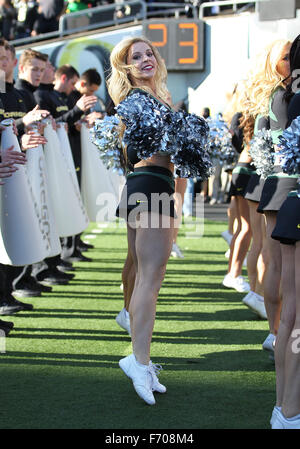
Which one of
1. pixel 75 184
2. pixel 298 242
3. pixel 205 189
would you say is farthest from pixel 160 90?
pixel 205 189

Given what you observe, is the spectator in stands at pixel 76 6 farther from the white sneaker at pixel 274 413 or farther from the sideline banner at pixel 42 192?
the white sneaker at pixel 274 413

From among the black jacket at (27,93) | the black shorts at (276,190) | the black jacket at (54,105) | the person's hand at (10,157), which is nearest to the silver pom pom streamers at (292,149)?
the black shorts at (276,190)

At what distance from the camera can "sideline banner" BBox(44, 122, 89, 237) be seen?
793cm

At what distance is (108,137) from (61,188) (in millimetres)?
3368

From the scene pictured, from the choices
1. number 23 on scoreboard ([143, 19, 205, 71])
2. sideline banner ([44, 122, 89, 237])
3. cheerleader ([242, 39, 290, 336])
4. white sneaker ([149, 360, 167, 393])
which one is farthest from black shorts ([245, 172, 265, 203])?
number 23 on scoreboard ([143, 19, 205, 71])

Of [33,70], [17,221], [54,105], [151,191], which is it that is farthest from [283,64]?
[54,105]

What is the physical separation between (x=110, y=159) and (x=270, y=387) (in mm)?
1572

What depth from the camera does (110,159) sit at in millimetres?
4836

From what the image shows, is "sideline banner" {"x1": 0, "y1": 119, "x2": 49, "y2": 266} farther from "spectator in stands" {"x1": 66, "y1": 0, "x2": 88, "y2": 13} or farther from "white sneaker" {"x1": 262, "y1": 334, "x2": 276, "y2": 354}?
"spectator in stands" {"x1": 66, "y1": 0, "x2": 88, "y2": 13}

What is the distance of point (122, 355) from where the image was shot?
5.34 metres

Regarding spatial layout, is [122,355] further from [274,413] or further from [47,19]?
[47,19]

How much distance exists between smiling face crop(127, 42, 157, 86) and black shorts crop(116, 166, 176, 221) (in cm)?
53

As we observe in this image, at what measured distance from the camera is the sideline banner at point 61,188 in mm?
7934

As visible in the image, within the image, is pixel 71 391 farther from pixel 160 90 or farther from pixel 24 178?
pixel 24 178
